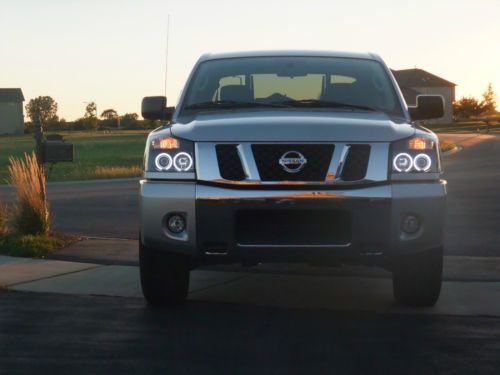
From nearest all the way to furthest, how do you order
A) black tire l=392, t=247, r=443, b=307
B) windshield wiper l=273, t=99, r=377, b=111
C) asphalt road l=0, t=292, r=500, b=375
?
asphalt road l=0, t=292, r=500, b=375 < black tire l=392, t=247, r=443, b=307 < windshield wiper l=273, t=99, r=377, b=111

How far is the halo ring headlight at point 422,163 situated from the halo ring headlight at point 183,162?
1454 millimetres

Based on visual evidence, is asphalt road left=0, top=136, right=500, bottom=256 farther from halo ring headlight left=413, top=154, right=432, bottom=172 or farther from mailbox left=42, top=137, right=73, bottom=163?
halo ring headlight left=413, top=154, right=432, bottom=172

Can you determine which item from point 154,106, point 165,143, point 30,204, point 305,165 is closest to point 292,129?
point 305,165

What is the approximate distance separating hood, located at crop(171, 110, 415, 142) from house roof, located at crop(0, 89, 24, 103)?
400 feet

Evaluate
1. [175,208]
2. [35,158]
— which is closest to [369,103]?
[175,208]

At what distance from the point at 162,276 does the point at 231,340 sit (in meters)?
1.02

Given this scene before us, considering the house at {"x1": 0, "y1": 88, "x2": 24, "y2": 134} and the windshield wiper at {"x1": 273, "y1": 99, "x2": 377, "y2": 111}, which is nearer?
the windshield wiper at {"x1": 273, "y1": 99, "x2": 377, "y2": 111}

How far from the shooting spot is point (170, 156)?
5922mm

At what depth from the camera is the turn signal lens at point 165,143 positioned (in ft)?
19.5

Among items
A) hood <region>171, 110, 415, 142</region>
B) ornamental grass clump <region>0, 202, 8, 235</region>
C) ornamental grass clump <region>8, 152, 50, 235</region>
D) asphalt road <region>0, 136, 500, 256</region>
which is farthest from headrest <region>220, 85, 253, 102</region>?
ornamental grass clump <region>0, 202, 8, 235</region>

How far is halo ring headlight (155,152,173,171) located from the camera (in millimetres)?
5918

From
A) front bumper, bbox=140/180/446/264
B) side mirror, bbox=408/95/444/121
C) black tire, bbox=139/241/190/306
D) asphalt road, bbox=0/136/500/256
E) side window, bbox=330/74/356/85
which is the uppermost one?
side window, bbox=330/74/356/85

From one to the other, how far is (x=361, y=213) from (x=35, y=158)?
551cm

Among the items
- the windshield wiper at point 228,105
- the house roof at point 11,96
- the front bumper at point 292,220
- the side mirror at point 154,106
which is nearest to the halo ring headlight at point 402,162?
the front bumper at point 292,220
